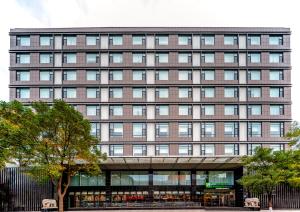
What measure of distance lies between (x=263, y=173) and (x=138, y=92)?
86.0 ft

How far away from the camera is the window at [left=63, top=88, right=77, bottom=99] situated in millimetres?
60906

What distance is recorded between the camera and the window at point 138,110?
199ft

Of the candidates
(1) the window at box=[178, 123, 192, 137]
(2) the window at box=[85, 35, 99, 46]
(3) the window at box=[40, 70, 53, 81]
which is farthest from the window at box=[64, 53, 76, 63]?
(1) the window at box=[178, 123, 192, 137]

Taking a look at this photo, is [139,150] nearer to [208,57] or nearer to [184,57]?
[184,57]

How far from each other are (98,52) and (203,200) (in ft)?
92.1

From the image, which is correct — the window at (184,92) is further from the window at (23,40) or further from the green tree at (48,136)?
the green tree at (48,136)

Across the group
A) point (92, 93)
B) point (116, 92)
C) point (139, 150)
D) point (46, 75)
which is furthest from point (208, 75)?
point (46, 75)

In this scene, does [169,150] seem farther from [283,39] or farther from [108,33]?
[283,39]

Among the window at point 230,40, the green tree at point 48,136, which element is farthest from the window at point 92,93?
the green tree at point 48,136

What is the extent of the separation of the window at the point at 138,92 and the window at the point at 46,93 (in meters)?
13.2

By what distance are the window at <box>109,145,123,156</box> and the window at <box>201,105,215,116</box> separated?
46.2 ft

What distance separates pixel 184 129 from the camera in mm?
60156

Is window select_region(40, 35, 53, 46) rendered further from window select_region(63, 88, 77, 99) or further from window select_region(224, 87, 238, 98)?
window select_region(224, 87, 238, 98)

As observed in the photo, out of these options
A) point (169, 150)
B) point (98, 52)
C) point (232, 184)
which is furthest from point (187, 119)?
point (98, 52)
